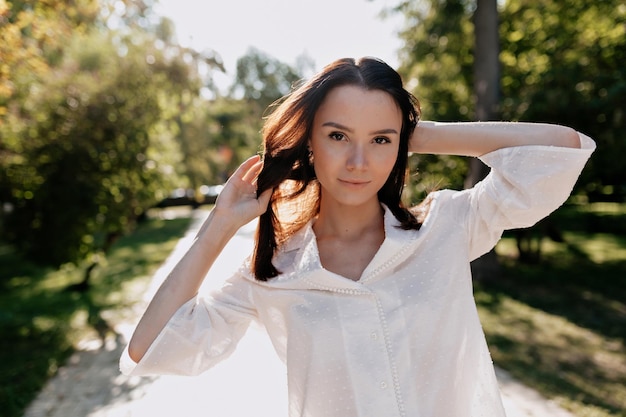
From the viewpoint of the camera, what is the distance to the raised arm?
1.64 metres

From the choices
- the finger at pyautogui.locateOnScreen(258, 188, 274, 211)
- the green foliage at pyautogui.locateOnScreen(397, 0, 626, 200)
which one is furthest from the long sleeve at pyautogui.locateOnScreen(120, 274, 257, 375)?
the green foliage at pyautogui.locateOnScreen(397, 0, 626, 200)

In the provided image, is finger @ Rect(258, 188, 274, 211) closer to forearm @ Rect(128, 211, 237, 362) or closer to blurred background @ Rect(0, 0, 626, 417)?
forearm @ Rect(128, 211, 237, 362)

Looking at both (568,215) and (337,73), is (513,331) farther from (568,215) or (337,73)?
(568,215)

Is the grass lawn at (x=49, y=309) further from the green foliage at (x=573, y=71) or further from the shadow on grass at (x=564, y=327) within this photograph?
the green foliage at (x=573, y=71)

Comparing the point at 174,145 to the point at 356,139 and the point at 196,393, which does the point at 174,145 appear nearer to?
the point at 196,393

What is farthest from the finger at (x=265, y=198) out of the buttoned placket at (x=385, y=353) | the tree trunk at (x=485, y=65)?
the tree trunk at (x=485, y=65)

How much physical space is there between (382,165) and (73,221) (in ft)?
24.7

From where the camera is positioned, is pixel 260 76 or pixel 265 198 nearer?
pixel 265 198

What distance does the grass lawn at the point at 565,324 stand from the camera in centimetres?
525

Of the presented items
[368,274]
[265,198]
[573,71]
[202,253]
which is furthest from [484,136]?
[573,71]

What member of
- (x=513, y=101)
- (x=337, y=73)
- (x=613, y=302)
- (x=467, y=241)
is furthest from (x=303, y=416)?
(x=613, y=302)

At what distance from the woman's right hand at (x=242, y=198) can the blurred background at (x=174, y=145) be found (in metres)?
4.03

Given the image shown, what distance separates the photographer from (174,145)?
958cm

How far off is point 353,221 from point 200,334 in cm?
71
